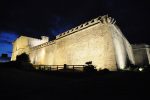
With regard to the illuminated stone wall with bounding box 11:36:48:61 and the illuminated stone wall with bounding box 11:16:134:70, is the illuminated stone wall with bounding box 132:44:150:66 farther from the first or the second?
the illuminated stone wall with bounding box 11:36:48:61

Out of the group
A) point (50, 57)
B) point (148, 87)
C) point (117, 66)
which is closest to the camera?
point (148, 87)

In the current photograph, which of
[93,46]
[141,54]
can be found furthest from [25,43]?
[141,54]

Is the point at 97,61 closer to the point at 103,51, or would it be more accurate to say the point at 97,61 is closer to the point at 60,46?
the point at 103,51

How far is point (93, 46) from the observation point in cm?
1897

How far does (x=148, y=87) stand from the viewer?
7613 mm

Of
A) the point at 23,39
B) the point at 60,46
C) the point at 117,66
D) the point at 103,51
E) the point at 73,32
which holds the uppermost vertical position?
the point at 23,39

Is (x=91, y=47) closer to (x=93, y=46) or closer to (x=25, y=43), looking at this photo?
(x=93, y=46)

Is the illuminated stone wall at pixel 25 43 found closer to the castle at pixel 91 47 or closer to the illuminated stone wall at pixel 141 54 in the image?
the castle at pixel 91 47

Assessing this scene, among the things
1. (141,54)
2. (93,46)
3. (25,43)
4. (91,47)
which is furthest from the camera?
(25,43)

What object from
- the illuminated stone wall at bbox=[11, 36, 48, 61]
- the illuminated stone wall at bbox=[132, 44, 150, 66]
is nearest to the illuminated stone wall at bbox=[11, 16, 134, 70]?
the illuminated stone wall at bbox=[132, 44, 150, 66]

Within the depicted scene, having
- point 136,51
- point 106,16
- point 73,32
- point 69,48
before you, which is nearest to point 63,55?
point 69,48

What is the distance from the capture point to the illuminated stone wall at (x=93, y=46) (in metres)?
17.1

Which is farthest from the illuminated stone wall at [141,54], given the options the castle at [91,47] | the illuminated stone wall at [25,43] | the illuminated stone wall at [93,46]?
the illuminated stone wall at [25,43]

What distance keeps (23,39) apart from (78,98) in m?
37.4
